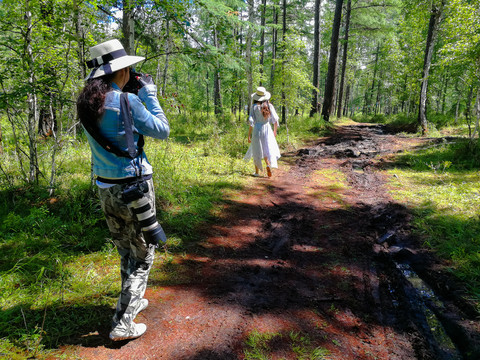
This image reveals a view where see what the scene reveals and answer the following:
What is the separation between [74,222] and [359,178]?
6882 millimetres

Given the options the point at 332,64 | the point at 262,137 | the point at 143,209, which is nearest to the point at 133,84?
the point at 143,209

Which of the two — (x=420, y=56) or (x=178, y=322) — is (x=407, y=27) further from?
(x=178, y=322)

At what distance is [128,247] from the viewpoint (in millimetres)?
2508

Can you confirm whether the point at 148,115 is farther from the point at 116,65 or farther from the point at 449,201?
the point at 449,201

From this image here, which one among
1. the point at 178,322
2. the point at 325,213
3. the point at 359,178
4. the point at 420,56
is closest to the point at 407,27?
the point at 420,56

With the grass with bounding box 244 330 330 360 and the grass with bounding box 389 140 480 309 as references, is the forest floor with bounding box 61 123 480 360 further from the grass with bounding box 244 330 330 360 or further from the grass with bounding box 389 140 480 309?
the grass with bounding box 389 140 480 309

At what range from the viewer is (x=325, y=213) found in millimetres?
5438

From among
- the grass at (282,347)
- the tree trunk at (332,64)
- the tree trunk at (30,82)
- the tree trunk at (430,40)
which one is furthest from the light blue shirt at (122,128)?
the tree trunk at (332,64)

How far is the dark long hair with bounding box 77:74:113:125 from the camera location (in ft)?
6.43

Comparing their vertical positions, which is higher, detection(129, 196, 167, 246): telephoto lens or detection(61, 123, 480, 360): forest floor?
detection(129, 196, 167, 246): telephoto lens

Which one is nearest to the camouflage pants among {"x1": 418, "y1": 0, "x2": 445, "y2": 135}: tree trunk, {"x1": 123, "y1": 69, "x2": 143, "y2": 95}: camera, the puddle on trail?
{"x1": 123, "y1": 69, "x2": 143, "y2": 95}: camera

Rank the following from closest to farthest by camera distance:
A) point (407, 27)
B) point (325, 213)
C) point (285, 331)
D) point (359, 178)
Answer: point (285, 331) → point (325, 213) → point (359, 178) → point (407, 27)

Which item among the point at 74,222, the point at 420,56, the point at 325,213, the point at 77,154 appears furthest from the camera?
the point at 420,56

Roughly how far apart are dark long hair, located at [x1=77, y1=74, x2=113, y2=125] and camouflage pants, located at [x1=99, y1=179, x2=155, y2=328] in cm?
57
